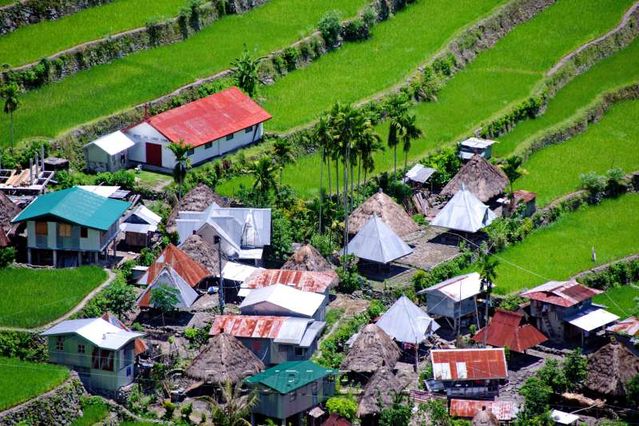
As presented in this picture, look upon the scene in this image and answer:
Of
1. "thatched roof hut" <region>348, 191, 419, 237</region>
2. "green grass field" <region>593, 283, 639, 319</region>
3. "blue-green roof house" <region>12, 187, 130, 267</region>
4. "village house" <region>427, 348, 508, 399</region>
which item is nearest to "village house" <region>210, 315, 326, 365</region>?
"village house" <region>427, 348, 508, 399</region>

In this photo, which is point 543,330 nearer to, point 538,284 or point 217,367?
point 538,284

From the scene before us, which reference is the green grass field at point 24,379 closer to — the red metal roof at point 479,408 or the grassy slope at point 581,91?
the red metal roof at point 479,408

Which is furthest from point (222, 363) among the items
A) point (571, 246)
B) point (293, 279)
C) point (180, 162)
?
point (571, 246)

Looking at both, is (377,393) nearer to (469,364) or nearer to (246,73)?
(469,364)

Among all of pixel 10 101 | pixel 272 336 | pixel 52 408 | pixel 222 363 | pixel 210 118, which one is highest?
pixel 10 101

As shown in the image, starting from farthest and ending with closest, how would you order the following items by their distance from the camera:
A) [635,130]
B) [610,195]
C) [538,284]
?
[635,130], [610,195], [538,284]

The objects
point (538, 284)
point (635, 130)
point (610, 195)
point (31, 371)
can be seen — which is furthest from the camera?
point (635, 130)

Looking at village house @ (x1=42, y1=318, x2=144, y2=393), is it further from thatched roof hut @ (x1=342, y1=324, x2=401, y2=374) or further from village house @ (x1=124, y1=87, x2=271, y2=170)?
village house @ (x1=124, y1=87, x2=271, y2=170)

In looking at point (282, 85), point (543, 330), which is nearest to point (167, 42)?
point (282, 85)
